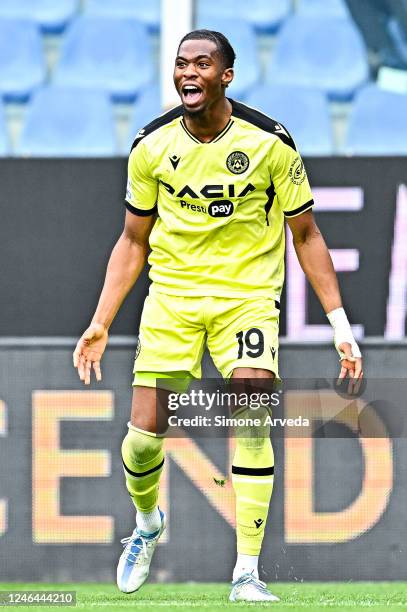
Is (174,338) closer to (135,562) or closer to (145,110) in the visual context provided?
(135,562)

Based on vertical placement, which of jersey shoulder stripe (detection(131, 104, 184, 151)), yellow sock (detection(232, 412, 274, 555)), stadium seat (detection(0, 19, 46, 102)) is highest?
stadium seat (detection(0, 19, 46, 102))

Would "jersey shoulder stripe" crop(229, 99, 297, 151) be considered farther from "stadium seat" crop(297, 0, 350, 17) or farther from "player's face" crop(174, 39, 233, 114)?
"stadium seat" crop(297, 0, 350, 17)

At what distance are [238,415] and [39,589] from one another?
191 centimetres

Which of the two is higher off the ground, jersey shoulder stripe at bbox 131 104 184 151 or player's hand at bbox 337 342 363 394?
jersey shoulder stripe at bbox 131 104 184 151

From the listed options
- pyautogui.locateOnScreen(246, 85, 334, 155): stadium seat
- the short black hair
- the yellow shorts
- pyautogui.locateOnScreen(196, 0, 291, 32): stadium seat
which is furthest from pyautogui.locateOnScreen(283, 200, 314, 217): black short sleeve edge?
pyautogui.locateOnScreen(196, 0, 291, 32): stadium seat

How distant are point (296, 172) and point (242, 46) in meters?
5.17

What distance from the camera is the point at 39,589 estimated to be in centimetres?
561

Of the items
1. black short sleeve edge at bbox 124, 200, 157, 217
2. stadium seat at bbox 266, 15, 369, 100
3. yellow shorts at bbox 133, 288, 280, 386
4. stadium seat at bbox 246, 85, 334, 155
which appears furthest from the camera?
stadium seat at bbox 266, 15, 369, 100

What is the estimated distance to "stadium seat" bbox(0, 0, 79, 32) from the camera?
30.5 ft

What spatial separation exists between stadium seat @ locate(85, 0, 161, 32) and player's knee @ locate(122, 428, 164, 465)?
556 cm

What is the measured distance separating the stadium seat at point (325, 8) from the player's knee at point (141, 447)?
5.66 m

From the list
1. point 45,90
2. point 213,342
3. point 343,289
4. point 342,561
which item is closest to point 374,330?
point 343,289

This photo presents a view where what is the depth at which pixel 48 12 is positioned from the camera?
9305 millimetres

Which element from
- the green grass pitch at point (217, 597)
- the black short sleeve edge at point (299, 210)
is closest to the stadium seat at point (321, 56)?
the green grass pitch at point (217, 597)
